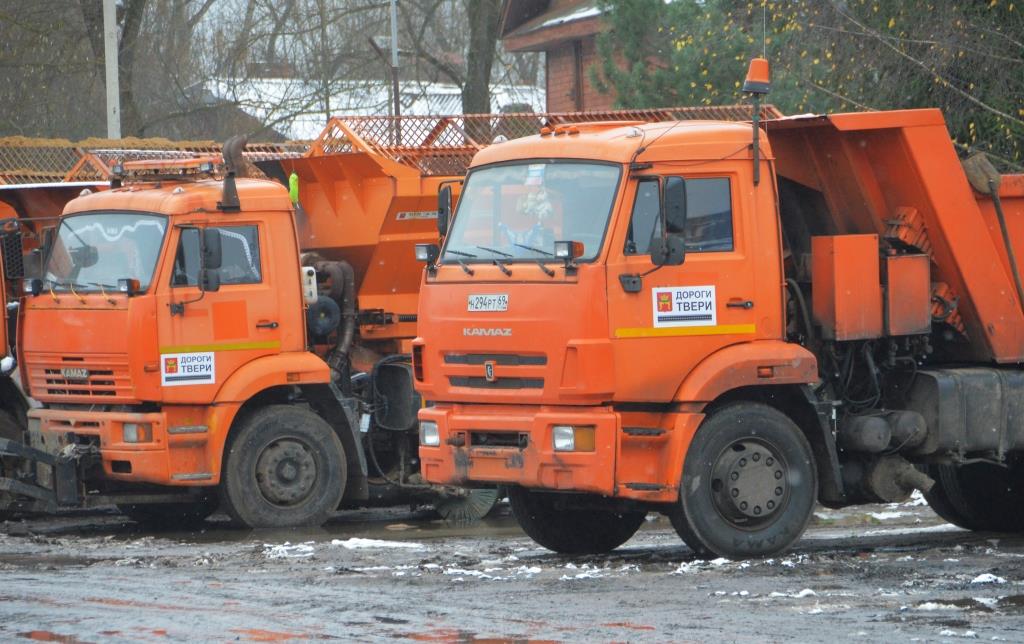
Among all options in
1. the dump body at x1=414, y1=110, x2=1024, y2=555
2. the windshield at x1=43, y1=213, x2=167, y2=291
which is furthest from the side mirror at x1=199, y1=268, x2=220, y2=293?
the dump body at x1=414, y1=110, x2=1024, y2=555

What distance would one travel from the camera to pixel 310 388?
13.7m

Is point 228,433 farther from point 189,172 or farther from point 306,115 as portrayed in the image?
point 306,115

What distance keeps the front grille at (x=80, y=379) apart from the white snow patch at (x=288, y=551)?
2.02 metres

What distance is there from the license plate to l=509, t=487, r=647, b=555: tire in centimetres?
153

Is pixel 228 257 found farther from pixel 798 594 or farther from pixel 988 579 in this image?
pixel 988 579

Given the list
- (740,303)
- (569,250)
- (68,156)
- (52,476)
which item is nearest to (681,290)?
(740,303)

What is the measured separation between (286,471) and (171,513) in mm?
1416

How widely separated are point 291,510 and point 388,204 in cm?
262

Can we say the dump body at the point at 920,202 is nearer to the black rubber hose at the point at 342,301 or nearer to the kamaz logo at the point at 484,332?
the kamaz logo at the point at 484,332

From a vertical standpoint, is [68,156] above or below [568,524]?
above

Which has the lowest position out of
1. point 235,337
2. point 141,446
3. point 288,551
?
point 288,551

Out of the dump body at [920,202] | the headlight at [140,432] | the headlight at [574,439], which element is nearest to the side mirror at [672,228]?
the headlight at [574,439]

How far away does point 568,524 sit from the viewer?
11.0m

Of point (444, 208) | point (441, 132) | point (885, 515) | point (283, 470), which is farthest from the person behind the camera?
point (441, 132)
